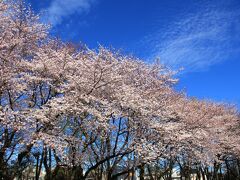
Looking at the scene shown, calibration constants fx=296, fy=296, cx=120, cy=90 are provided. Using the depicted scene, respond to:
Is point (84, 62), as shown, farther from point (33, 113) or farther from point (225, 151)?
point (225, 151)

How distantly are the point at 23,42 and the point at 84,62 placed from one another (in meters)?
3.79

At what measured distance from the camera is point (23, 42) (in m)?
17.5

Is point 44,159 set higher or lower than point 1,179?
higher

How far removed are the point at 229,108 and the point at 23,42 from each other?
34194mm

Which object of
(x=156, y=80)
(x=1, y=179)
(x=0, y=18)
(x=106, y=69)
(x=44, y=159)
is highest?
(x=0, y=18)

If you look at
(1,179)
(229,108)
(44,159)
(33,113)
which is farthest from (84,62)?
(229,108)

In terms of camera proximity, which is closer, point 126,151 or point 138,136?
point 126,151

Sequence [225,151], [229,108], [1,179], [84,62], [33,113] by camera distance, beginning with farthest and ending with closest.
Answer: [229,108], [225,151], [84,62], [1,179], [33,113]

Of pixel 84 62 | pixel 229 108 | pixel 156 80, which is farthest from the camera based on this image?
pixel 229 108

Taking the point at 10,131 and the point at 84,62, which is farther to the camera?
the point at 84,62

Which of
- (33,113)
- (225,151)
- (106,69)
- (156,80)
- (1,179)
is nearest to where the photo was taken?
(33,113)

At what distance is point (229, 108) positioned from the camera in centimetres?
4331

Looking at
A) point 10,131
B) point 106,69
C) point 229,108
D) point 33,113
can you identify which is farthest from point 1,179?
point 229,108

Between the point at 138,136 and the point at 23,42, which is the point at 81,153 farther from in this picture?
the point at 23,42
